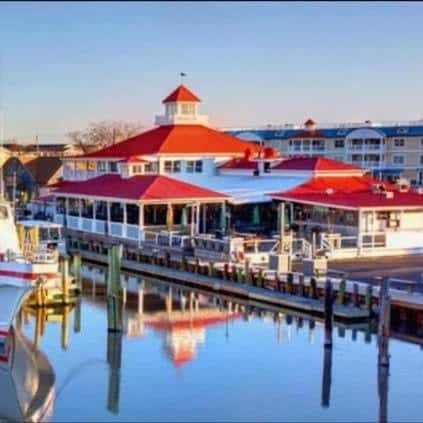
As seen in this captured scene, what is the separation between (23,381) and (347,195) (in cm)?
2168

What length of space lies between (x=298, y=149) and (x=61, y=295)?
63540mm

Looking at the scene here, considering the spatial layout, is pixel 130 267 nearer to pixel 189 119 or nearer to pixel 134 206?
pixel 134 206

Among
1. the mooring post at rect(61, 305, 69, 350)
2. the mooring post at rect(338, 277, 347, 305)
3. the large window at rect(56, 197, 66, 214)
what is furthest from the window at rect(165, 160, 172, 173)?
the mooring post at rect(338, 277, 347, 305)

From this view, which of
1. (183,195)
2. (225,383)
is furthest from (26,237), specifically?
(225,383)

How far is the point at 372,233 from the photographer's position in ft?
A: 124

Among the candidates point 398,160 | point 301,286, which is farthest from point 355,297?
point 398,160

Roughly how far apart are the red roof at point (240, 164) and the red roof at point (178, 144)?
94 centimetres

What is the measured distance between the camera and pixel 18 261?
83.4 feet

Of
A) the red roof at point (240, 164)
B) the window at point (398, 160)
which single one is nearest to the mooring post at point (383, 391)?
the red roof at point (240, 164)

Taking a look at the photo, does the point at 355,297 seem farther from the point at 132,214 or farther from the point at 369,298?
the point at 132,214

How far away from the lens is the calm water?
66.4 feet

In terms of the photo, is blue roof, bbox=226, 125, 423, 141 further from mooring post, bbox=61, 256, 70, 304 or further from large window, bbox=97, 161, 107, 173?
mooring post, bbox=61, 256, 70, 304

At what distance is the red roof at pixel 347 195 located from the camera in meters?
38.4

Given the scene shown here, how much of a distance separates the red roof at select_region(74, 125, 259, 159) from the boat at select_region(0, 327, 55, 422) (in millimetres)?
27494
